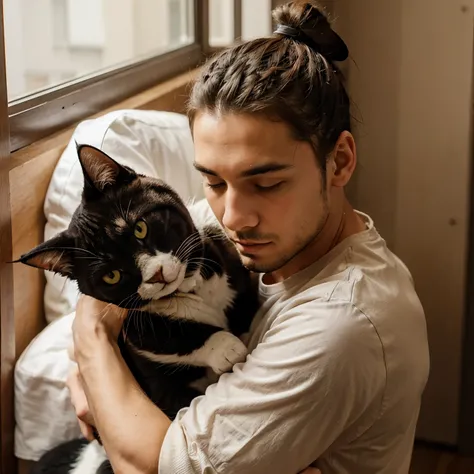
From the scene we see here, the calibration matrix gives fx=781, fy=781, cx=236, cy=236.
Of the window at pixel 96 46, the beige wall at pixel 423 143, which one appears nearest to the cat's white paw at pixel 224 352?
the window at pixel 96 46

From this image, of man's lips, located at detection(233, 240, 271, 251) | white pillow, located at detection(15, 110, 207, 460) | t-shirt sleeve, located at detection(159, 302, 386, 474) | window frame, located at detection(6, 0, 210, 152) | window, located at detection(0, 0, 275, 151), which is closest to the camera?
t-shirt sleeve, located at detection(159, 302, 386, 474)

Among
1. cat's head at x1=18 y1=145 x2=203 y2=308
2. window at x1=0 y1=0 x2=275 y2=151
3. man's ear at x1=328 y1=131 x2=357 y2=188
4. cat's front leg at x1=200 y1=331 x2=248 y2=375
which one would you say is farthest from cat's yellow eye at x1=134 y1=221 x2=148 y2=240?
window at x1=0 y1=0 x2=275 y2=151

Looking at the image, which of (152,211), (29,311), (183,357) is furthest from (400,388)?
(29,311)

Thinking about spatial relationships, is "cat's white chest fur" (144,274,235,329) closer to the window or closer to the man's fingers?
the man's fingers

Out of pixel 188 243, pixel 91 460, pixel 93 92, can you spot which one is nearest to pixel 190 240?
pixel 188 243

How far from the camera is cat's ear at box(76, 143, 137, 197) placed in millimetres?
1248

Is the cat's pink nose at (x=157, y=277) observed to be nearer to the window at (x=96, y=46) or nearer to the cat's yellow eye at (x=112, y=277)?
the cat's yellow eye at (x=112, y=277)

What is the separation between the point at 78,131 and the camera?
1753 mm

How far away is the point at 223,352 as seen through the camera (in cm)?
127

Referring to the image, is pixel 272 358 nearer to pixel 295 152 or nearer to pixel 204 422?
pixel 204 422

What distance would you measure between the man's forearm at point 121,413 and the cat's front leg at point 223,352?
0.12 m

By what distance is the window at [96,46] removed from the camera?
5.97 ft

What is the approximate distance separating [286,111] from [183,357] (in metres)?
0.46

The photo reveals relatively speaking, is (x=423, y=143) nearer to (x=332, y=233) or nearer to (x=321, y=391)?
(x=332, y=233)
